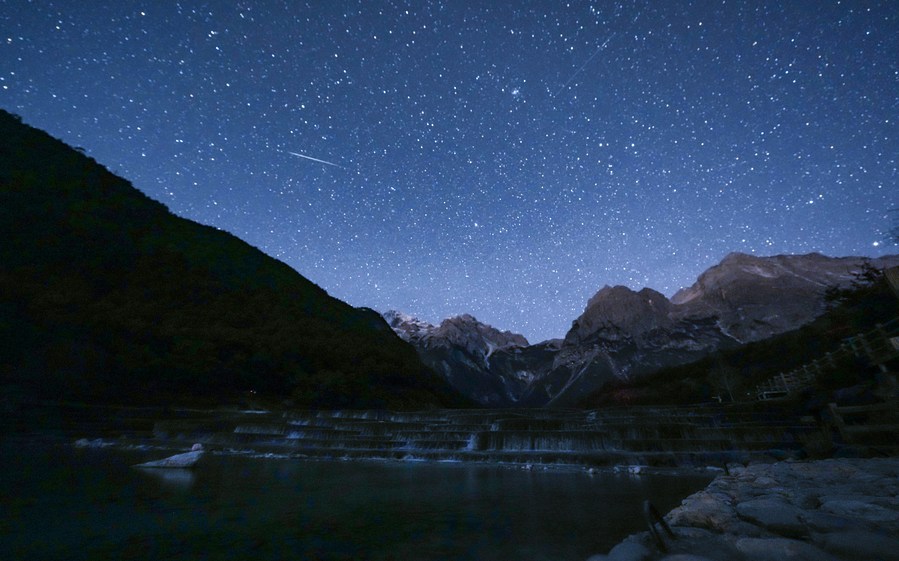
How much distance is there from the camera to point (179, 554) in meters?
5.16

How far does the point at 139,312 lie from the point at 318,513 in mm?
50321

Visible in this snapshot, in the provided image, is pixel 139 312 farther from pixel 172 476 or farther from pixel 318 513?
pixel 318 513

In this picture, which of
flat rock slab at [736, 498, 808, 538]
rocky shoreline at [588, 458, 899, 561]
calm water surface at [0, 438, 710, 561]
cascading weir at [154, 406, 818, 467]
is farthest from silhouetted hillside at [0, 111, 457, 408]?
flat rock slab at [736, 498, 808, 538]

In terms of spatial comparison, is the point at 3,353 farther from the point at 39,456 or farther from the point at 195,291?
the point at 195,291

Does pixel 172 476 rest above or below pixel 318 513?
below

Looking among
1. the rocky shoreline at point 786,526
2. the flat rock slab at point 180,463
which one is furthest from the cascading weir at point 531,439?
the rocky shoreline at point 786,526

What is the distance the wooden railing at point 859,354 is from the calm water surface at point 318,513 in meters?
8.51

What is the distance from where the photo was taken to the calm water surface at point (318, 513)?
5.32 metres

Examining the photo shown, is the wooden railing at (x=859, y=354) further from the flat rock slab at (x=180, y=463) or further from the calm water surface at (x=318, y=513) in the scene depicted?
the flat rock slab at (x=180, y=463)

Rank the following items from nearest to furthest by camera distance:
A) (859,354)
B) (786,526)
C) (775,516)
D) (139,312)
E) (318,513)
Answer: (786,526)
(775,516)
(318,513)
(859,354)
(139,312)

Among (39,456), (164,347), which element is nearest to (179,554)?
(39,456)

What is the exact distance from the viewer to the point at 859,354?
1595 centimetres

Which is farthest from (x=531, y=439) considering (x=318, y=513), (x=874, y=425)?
(x=318, y=513)

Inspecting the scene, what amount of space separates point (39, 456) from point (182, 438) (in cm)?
753
